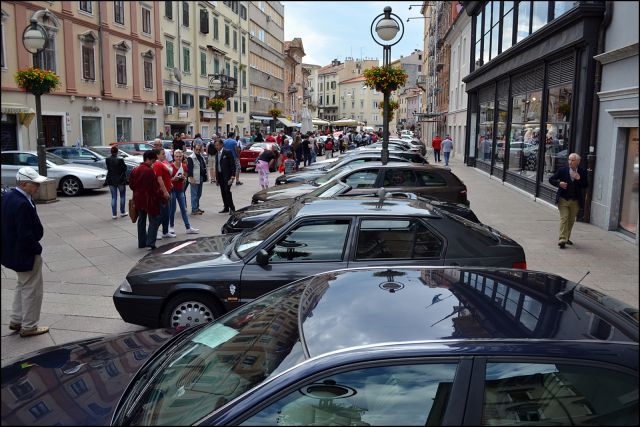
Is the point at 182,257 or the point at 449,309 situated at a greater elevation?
the point at 449,309

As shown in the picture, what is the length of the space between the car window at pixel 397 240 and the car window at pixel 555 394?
315 centimetres

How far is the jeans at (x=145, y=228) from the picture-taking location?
989cm

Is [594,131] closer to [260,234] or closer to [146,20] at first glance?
[260,234]

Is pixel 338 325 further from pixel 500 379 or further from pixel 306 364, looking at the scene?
pixel 500 379

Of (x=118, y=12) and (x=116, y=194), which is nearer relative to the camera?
(x=118, y=12)

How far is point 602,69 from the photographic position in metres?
12.4

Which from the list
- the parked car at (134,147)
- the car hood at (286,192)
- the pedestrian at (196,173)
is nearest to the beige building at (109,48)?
the pedestrian at (196,173)

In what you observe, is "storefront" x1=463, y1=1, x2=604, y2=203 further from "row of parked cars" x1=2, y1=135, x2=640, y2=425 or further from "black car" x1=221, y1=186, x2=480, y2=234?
"row of parked cars" x1=2, y1=135, x2=640, y2=425

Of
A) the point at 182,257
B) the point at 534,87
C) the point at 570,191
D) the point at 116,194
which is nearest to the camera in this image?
the point at 182,257

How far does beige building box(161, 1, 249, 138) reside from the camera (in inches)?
86.4

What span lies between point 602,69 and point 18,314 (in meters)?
12.6

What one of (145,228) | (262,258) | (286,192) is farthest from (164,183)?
(262,258)

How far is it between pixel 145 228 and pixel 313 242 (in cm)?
543

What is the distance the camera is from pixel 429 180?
10.8 m
